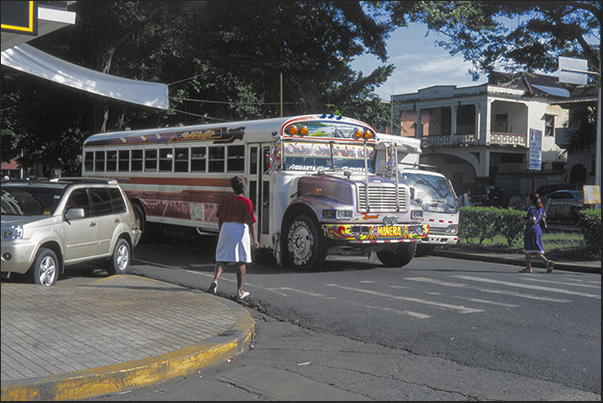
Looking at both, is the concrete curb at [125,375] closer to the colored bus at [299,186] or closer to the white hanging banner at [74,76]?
the white hanging banner at [74,76]

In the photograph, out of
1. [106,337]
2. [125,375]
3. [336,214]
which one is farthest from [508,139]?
[125,375]

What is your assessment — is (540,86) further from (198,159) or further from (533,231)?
(198,159)

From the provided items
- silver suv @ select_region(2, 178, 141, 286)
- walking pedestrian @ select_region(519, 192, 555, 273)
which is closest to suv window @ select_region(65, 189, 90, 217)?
silver suv @ select_region(2, 178, 141, 286)

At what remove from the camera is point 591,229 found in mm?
15352

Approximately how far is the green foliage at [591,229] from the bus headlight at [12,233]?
483 inches

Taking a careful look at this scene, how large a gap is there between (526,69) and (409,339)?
1987 centimetres

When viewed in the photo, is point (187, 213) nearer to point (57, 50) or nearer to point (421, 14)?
point (421, 14)

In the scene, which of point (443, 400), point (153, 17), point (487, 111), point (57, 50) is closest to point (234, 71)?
point (153, 17)

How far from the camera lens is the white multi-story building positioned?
45.0m

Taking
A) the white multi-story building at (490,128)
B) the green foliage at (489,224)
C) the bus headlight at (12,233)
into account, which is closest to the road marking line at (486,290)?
the green foliage at (489,224)

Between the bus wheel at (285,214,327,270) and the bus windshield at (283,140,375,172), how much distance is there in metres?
1.25

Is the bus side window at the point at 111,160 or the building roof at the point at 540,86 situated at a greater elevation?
the building roof at the point at 540,86

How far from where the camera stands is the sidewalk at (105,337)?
5191mm

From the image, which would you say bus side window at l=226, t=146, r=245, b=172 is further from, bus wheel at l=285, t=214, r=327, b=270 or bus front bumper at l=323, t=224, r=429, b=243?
bus front bumper at l=323, t=224, r=429, b=243
